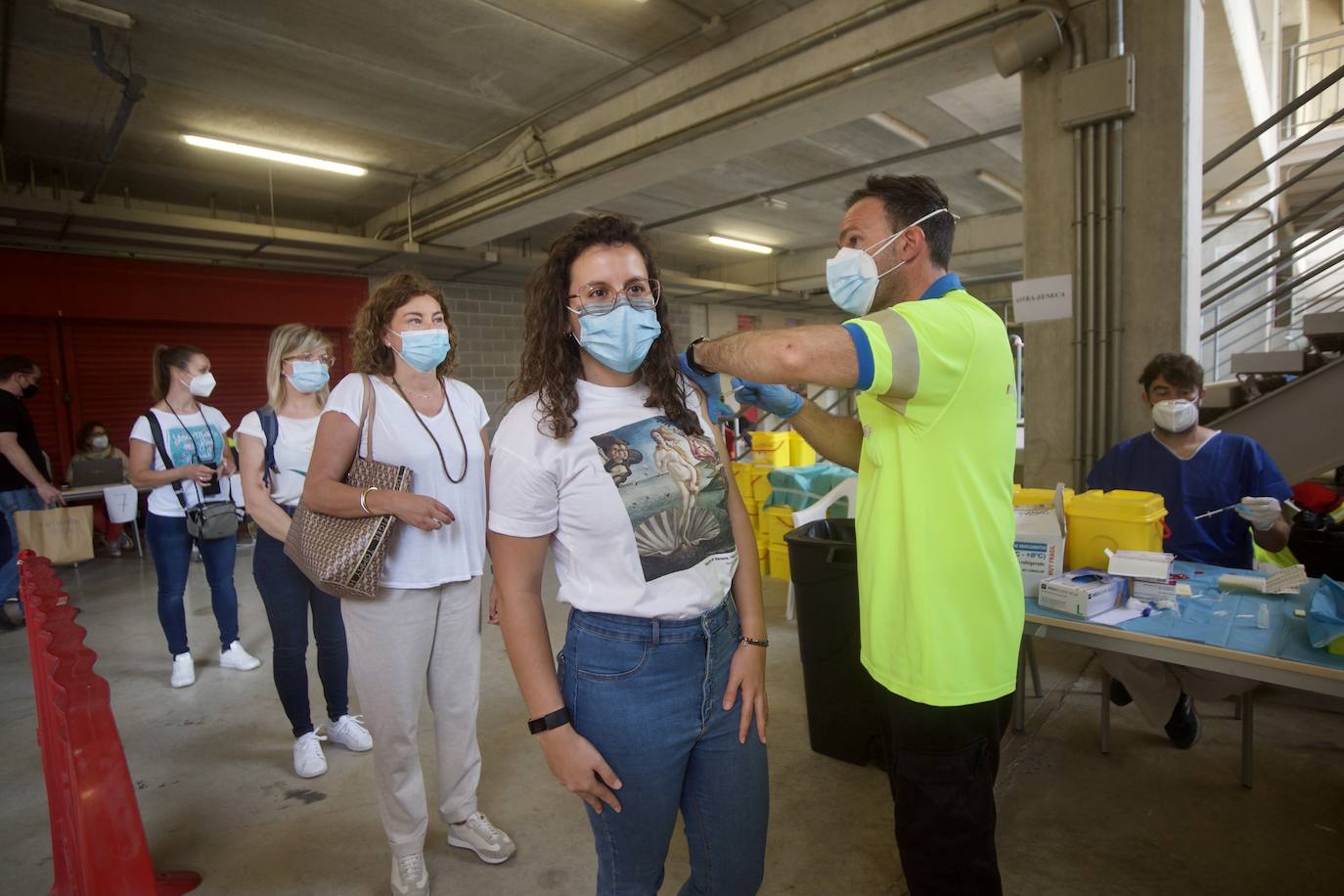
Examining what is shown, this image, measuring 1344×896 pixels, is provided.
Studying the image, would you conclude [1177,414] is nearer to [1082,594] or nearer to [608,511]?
[1082,594]

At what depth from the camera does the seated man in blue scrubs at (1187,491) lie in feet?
8.54

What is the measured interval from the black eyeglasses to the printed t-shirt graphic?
0.72 feet

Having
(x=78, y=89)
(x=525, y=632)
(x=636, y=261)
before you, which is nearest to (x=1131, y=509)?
(x=636, y=261)

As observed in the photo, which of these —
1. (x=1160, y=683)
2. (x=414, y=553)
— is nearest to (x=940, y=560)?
(x=414, y=553)

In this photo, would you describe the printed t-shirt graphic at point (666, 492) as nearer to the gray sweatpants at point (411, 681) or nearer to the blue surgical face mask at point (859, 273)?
the blue surgical face mask at point (859, 273)

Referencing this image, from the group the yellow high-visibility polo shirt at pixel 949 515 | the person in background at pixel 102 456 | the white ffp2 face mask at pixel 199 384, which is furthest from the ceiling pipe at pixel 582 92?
the person in background at pixel 102 456

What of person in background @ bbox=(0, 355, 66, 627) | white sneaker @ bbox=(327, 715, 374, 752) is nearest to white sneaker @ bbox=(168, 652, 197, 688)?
white sneaker @ bbox=(327, 715, 374, 752)

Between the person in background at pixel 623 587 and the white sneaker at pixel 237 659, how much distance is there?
344 cm

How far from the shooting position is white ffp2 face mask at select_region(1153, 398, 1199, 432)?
2.78m

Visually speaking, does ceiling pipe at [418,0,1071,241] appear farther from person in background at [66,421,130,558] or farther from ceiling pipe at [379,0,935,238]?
person in background at [66,421,130,558]

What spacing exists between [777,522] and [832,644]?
226cm

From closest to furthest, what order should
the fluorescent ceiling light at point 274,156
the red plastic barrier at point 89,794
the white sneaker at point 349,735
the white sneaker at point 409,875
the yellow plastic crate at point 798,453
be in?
the red plastic barrier at point 89,794 < the white sneaker at point 409,875 < the white sneaker at point 349,735 < the yellow plastic crate at point 798,453 < the fluorescent ceiling light at point 274,156

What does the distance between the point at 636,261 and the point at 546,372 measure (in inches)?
11.1

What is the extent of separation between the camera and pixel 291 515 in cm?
268
